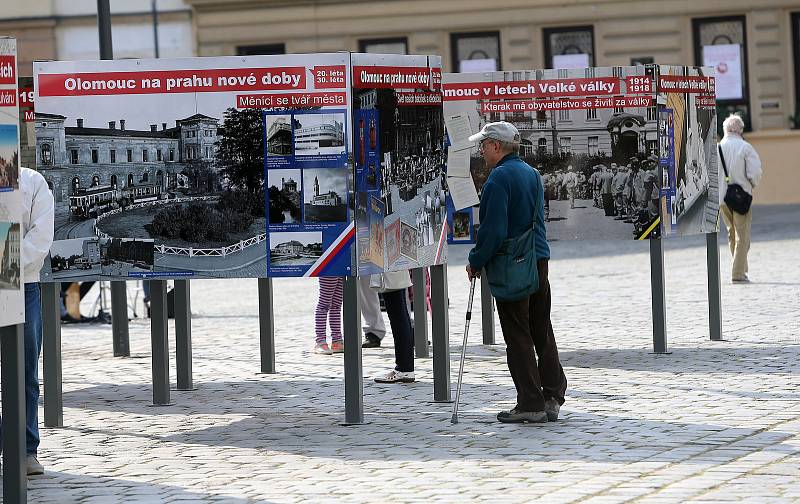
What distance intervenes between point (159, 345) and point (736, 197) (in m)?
9.92

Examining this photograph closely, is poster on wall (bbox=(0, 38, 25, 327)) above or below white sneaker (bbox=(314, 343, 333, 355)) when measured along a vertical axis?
above

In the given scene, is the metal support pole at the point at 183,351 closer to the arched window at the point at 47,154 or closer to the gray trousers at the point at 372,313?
the arched window at the point at 47,154

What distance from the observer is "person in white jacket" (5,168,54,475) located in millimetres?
7949

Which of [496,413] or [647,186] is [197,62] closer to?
[496,413]

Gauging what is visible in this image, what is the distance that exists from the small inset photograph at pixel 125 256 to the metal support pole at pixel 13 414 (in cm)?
277

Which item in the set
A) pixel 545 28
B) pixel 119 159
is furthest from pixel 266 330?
pixel 545 28

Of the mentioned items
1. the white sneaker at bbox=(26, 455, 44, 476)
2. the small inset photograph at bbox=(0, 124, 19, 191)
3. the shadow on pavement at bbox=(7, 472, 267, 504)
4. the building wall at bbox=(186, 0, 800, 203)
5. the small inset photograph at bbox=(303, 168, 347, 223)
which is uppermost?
the building wall at bbox=(186, 0, 800, 203)

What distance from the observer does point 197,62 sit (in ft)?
31.9

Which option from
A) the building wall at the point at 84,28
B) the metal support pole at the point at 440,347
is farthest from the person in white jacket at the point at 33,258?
the building wall at the point at 84,28

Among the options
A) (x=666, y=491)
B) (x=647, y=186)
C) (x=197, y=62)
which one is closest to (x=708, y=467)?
(x=666, y=491)

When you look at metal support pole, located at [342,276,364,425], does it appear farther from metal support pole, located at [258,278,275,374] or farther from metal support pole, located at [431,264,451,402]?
metal support pole, located at [258,278,275,374]

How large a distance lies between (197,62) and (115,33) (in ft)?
89.0

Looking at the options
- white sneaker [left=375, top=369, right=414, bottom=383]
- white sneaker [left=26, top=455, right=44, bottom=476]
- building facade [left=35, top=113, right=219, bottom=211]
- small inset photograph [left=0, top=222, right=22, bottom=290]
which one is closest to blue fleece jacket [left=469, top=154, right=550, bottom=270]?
building facade [left=35, top=113, right=219, bottom=211]

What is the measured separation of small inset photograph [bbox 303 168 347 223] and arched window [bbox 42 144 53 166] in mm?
1693
